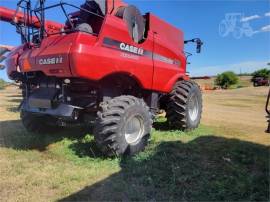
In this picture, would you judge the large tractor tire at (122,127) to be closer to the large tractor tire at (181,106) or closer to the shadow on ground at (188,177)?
the shadow on ground at (188,177)

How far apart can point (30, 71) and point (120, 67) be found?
5.45ft

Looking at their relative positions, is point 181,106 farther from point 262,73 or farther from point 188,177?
point 262,73

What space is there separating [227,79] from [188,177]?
1755 inches

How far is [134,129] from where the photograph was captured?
568 cm

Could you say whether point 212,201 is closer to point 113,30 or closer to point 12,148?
point 113,30

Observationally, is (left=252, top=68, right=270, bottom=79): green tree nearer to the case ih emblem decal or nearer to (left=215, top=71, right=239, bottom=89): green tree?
(left=215, top=71, right=239, bottom=89): green tree

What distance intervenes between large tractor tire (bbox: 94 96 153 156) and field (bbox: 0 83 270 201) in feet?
0.64

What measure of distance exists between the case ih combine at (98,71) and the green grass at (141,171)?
0.48 meters

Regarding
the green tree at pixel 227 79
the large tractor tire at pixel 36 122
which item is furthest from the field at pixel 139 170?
the green tree at pixel 227 79

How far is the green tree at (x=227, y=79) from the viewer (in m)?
46.7

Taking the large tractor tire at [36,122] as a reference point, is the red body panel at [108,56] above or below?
above

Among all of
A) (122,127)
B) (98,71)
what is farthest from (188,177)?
(98,71)

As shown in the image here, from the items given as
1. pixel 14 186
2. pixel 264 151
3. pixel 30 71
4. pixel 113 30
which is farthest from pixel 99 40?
pixel 264 151

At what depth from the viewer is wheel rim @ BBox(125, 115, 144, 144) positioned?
18.0ft
